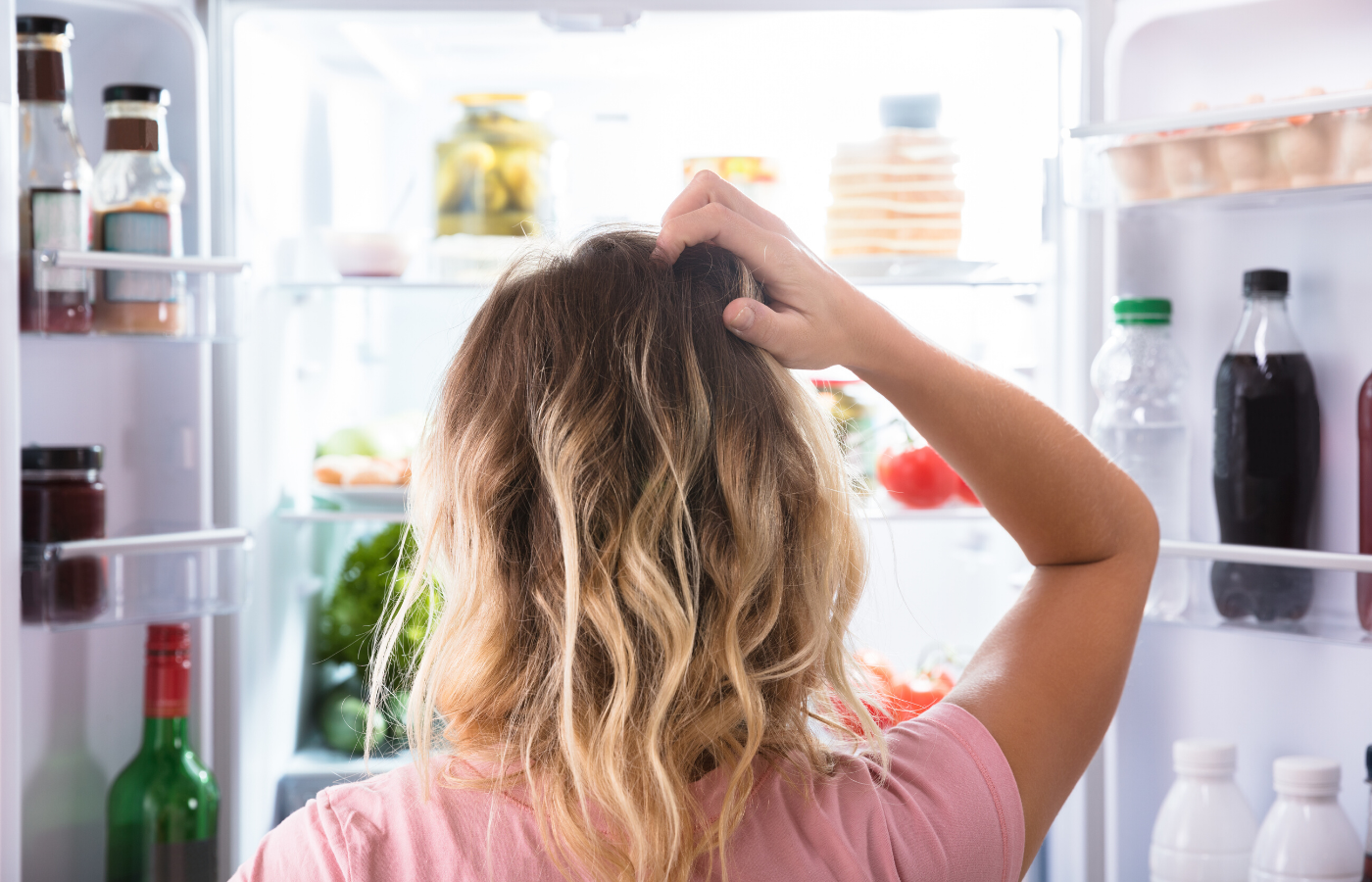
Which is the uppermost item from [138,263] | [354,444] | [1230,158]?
[1230,158]

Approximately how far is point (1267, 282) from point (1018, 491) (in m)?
0.57

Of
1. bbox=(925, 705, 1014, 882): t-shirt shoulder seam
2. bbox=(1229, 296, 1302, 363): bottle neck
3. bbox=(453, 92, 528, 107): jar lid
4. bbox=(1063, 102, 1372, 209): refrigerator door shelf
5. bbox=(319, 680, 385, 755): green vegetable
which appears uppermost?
bbox=(453, 92, 528, 107): jar lid

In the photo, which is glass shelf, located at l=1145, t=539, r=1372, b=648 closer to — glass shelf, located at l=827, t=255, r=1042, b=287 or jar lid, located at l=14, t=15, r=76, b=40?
glass shelf, located at l=827, t=255, r=1042, b=287

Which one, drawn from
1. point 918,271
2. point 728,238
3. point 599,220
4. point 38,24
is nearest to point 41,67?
point 38,24

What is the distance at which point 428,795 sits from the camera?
617 mm

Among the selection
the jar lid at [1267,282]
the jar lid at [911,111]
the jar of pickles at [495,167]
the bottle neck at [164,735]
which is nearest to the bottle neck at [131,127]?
the jar of pickles at [495,167]

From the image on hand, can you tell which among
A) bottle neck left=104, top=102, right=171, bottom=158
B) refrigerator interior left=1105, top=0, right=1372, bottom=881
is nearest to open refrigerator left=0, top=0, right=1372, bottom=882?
refrigerator interior left=1105, top=0, right=1372, bottom=881

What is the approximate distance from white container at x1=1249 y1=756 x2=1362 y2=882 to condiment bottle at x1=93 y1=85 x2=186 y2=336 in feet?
4.57

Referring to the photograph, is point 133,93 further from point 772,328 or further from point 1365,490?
point 1365,490

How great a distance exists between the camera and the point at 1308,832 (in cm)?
120

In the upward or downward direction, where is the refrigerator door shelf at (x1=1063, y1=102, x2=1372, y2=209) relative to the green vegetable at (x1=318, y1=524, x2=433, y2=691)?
upward

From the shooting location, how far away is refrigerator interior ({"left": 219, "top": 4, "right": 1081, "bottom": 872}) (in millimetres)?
1551

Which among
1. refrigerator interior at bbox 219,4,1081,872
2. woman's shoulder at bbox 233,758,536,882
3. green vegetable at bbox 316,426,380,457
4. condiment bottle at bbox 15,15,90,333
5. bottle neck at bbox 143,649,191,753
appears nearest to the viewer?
woman's shoulder at bbox 233,758,536,882

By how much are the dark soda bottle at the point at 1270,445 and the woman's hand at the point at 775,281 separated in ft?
Answer: 2.30
